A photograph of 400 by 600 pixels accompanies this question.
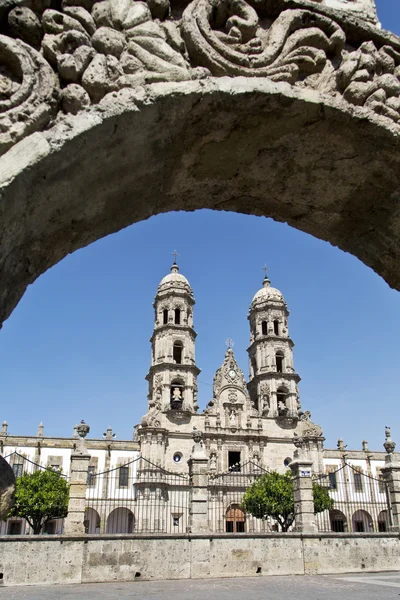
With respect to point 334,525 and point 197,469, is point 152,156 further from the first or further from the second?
point 334,525

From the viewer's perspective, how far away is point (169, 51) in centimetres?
Result: 250

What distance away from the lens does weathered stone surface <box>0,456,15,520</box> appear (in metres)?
1.90

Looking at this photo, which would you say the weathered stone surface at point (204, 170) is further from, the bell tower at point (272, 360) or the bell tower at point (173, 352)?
the bell tower at point (272, 360)

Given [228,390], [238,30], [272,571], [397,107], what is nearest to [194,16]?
[238,30]

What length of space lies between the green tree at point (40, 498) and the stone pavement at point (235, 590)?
56.4 ft

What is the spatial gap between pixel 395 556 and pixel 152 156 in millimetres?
A: 17422

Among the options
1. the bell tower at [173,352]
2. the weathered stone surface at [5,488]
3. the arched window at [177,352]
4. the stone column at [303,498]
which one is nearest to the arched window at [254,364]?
the bell tower at [173,352]

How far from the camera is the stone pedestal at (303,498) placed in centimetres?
1547

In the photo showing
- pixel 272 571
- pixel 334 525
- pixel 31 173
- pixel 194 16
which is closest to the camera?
pixel 31 173

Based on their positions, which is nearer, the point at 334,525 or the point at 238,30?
the point at 238,30

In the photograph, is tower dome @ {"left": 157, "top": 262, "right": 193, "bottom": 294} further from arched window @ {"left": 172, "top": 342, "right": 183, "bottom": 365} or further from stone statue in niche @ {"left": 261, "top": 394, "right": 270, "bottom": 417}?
stone statue in niche @ {"left": 261, "top": 394, "right": 270, "bottom": 417}

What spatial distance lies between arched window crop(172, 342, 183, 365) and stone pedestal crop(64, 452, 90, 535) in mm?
25307

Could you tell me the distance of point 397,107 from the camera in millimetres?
2746

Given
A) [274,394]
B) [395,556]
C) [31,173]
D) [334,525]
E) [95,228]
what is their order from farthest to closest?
1. [274,394]
2. [334,525]
3. [395,556]
4. [95,228]
5. [31,173]
